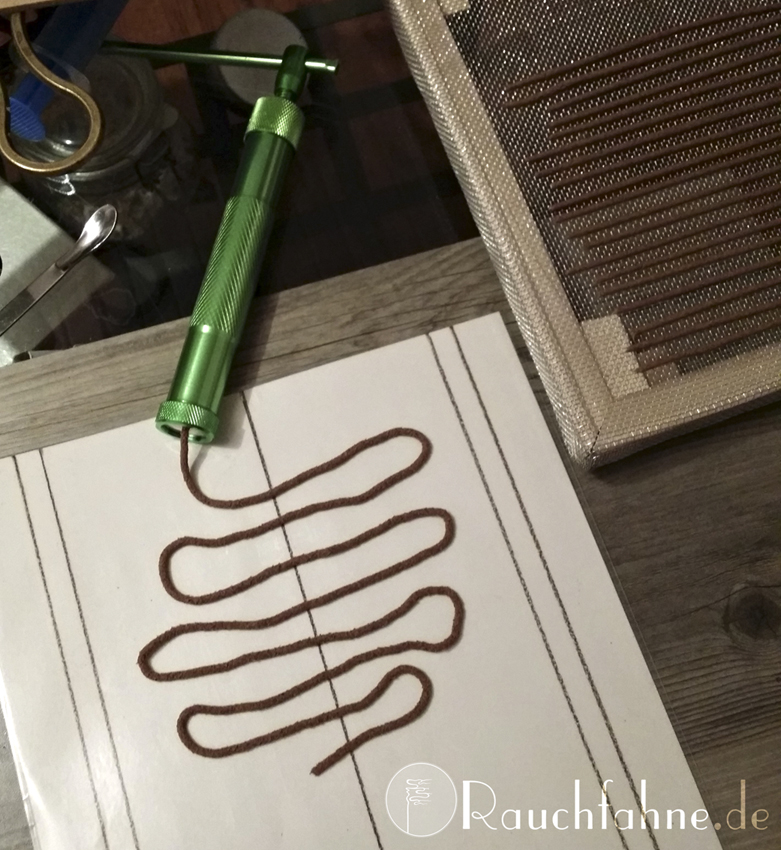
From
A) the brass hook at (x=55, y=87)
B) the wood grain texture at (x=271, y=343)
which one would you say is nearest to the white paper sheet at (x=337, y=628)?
the wood grain texture at (x=271, y=343)

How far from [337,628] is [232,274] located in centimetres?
19

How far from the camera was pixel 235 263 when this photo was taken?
0.43m

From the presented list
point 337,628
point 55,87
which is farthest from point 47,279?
point 337,628

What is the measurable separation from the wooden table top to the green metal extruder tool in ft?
0.08

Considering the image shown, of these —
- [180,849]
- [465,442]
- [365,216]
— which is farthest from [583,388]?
[180,849]

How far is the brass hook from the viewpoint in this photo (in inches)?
15.0

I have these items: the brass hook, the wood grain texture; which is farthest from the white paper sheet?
the brass hook

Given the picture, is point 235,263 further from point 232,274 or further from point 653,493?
point 653,493

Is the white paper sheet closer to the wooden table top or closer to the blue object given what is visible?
the wooden table top

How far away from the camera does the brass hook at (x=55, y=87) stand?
381 millimetres

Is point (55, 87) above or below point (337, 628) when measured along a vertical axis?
above

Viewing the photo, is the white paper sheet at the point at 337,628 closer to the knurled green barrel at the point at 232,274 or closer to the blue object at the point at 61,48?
the knurled green barrel at the point at 232,274

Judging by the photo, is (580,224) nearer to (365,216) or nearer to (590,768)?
(365,216)

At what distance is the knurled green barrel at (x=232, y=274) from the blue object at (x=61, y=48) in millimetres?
100
